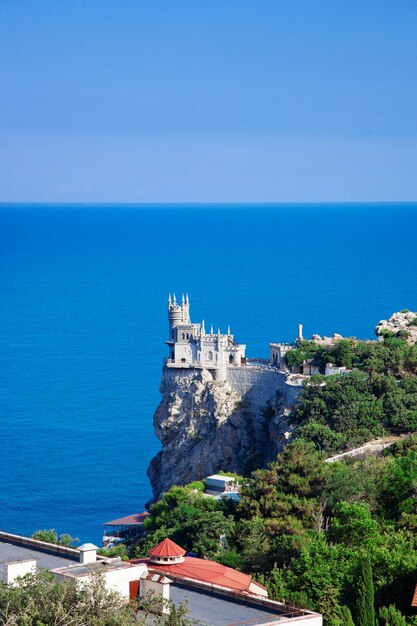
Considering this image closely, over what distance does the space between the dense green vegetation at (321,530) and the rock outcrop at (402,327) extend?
19.3 meters

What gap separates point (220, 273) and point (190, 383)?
12109 cm

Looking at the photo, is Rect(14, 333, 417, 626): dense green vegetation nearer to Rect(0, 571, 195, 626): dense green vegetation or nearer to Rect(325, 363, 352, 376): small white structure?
Rect(0, 571, 195, 626): dense green vegetation

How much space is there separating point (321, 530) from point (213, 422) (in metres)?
28.6

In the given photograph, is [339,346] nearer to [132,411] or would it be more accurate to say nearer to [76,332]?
[132,411]

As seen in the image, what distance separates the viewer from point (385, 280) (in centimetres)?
17350

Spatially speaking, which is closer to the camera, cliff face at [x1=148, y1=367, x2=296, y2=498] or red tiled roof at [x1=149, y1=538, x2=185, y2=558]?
red tiled roof at [x1=149, y1=538, x2=185, y2=558]

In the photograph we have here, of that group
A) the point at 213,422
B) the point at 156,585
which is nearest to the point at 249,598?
the point at 156,585

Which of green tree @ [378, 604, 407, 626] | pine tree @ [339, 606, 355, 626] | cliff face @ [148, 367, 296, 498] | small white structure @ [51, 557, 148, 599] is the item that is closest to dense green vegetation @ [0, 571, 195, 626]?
small white structure @ [51, 557, 148, 599]

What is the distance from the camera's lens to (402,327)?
75375 millimetres

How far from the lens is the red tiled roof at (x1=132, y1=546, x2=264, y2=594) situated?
2920 cm

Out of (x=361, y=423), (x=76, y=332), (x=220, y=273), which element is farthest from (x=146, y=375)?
(x=220, y=273)

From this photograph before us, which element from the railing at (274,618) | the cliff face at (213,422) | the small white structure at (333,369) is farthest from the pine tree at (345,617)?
the small white structure at (333,369)

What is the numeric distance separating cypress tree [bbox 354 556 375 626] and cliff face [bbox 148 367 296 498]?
120 feet

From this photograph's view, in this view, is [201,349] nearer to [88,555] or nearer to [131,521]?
[131,521]
